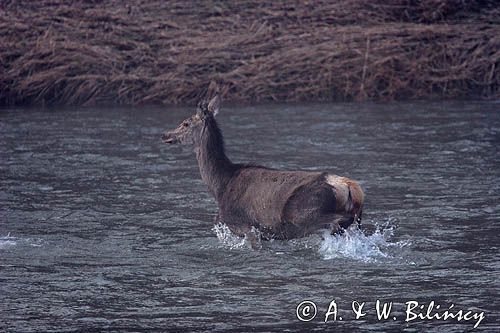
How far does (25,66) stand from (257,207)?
11124mm

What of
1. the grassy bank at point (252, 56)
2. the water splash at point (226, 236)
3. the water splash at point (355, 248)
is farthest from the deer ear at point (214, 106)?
the grassy bank at point (252, 56)

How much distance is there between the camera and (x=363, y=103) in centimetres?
1919

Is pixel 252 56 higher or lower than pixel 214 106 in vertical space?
lower

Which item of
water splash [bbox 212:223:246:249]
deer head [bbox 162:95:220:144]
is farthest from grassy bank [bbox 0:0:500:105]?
water splash [bbox 212:223:246:249]

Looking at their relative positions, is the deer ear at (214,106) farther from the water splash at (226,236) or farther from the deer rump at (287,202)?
the water splash at (226,236)

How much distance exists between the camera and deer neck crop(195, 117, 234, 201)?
10.4 m

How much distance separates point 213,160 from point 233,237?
3.19 feet

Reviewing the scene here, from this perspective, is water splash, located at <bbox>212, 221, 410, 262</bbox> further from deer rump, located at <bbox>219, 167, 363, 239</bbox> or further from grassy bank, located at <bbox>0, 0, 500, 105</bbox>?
grassy bank, located at <bbox>0, 0, 500, 105</bbox>

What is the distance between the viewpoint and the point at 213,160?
34.8 feet

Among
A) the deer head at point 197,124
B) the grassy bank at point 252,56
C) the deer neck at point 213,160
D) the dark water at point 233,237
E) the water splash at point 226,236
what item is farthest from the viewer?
the grassy bank at point 252,56

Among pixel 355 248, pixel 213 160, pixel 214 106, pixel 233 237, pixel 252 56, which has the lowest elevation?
pixel 233 237

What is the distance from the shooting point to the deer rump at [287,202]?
9.15 metres

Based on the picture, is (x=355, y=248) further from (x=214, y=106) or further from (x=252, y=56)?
(x=252, y=56)

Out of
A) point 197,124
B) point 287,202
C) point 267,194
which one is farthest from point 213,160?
point 287,202
